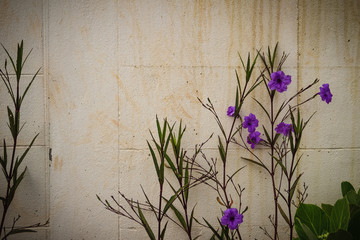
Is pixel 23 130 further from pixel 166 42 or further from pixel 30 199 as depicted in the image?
pixel 166 42

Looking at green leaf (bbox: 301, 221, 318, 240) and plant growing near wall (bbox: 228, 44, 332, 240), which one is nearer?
green leaf (bbox: 301, 221, 318, 240)

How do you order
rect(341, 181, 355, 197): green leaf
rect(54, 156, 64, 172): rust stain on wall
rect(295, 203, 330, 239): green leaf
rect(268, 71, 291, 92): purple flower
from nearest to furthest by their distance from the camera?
rect(295, 203, 330, 239): green leaf
rect(268, 71, 291, 92): purple flower
rect(341, 181, 355, 197): green leaf
rect(54, 156, 64, 172): rust stain on wall

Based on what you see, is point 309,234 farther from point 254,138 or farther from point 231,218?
point 254,138

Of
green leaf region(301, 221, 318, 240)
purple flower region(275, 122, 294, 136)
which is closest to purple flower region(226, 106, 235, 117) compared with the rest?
purple flower region(275, 122, 294, 136)

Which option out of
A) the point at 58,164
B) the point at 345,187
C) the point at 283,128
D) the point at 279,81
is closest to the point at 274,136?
the point at 283,128

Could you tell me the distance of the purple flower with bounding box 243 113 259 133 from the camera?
1.63 m

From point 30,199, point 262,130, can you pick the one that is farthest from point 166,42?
point 30,199

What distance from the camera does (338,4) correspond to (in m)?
1.75

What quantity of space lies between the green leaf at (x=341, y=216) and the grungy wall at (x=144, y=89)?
44 cm

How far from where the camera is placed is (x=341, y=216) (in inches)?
51.6

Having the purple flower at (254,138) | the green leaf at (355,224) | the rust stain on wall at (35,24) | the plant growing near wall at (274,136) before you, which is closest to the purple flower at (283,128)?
the plant growing near wall at (274,136)

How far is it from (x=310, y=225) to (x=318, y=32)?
4.01 feet

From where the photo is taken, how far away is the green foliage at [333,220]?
128cm

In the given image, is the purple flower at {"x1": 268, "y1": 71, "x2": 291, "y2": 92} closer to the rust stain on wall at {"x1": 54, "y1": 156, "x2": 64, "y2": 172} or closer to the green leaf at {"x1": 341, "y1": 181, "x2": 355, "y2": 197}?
the green leaf at {"x1": 341, "y1": 181, "x2": 355, "y2": 197}
